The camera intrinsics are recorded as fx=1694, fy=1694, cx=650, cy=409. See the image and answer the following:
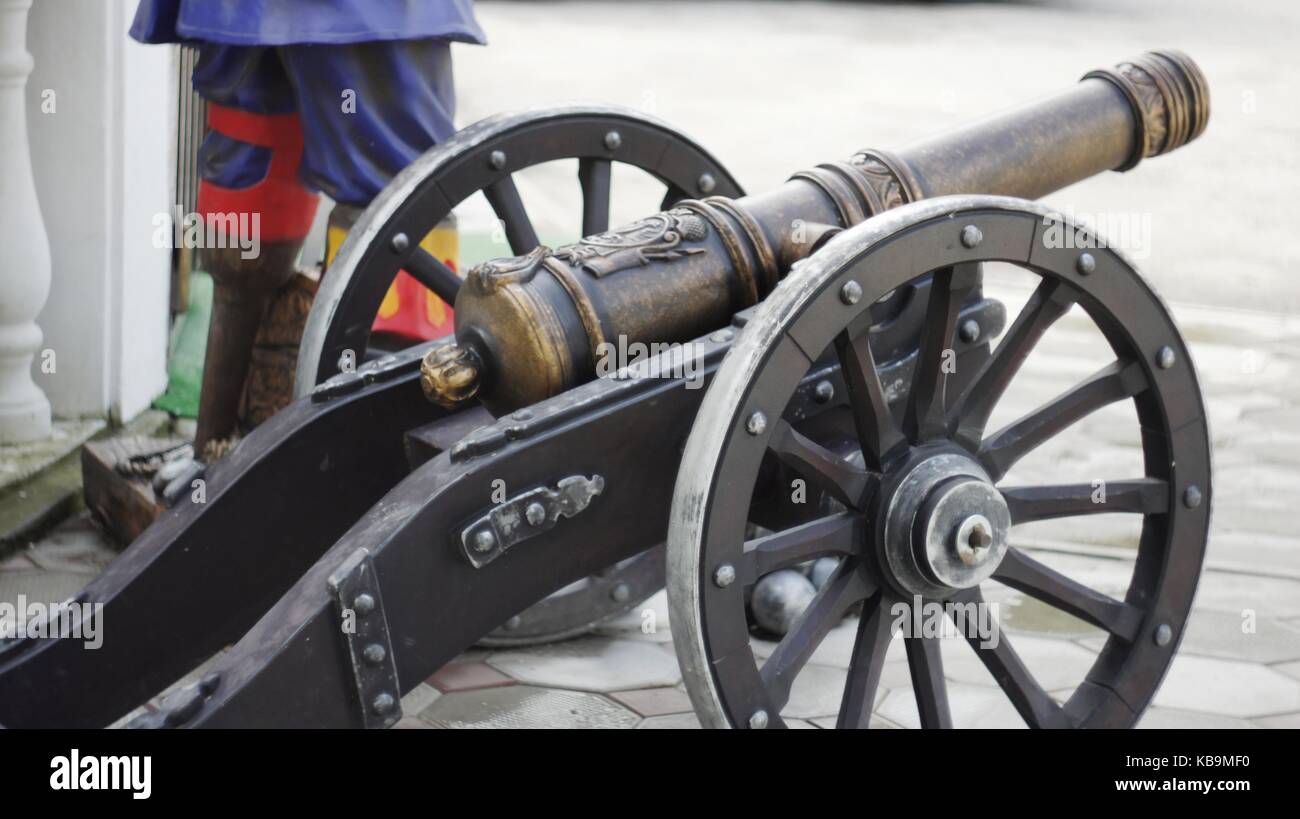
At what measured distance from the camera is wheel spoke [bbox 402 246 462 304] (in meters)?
2.69

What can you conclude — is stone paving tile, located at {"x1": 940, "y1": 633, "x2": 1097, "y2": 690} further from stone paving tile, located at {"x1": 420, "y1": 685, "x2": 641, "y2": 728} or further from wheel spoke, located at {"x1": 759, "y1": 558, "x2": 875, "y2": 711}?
wheel spoke, located at {"x1": 759, "y1": 558, "x2": 875, "y2": 711}

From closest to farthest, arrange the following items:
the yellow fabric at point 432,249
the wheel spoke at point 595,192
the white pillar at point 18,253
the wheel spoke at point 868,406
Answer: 1. the wheel spoke at point 868,406
2. the wheel spoke at point 595,192
3. the yellow fabric at point 432,249
4. the white pillar at point 18,253

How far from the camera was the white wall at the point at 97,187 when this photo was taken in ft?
11.9

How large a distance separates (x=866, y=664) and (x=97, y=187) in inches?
89.0

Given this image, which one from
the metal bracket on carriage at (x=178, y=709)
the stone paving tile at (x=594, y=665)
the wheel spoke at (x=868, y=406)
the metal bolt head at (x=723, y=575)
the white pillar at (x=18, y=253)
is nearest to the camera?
the metal bracket on carriage at (x=178, y=709)

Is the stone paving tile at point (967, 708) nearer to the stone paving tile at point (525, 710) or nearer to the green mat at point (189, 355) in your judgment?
the stone paving tile at point (525, 710)

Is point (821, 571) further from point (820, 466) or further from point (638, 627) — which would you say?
point (820, 466)

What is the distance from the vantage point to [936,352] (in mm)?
2238

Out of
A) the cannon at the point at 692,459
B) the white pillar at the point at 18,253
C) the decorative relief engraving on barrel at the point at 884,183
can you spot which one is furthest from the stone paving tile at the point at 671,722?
the white pillar at the point at 18,253

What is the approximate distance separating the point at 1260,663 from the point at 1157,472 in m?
0.83

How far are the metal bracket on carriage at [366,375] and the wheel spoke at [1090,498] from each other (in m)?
0.89

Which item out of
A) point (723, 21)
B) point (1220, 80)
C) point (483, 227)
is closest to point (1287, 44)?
point (1220, 80)

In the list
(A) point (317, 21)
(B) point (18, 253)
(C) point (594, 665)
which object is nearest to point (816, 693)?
(C) point (594, 665)
